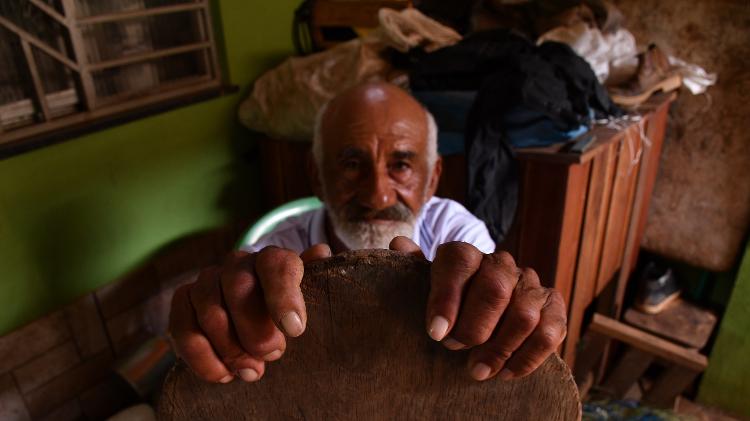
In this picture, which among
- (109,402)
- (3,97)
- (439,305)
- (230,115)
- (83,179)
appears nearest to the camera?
(439,305)

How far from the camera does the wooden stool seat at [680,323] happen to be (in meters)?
2.33

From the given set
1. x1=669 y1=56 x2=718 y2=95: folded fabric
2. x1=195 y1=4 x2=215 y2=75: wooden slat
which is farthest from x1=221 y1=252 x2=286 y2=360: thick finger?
x1=669 y1=56 x2=718 y2=95: folded fabric

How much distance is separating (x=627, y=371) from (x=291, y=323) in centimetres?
243

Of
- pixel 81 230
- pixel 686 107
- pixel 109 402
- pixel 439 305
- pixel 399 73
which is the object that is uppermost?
pixel 439 305

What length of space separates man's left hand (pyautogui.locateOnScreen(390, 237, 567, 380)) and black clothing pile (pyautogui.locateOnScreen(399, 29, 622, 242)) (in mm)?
1190

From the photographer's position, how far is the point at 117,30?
5.92ft

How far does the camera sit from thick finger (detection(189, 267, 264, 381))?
1.46 feet

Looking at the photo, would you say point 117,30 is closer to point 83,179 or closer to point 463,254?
point 83,179

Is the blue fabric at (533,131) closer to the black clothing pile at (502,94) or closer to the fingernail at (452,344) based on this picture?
the black clothing pile at (502,94)

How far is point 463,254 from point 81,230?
1684 millimetres

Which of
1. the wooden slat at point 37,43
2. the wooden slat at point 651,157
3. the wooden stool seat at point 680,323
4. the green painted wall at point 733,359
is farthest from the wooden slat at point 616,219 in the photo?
the wooden slat at point 37,43

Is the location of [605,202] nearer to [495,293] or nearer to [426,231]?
[426,231]

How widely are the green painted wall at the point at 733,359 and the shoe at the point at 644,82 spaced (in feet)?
2.94

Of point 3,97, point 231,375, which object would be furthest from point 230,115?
point 231,375
